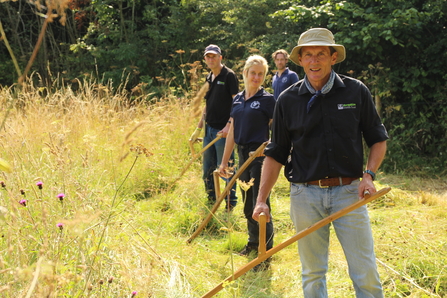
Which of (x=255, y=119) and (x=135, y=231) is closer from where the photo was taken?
(x=135, y=231)

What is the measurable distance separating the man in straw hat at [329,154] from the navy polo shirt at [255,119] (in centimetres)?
149

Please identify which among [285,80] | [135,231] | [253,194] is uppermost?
[285,80]

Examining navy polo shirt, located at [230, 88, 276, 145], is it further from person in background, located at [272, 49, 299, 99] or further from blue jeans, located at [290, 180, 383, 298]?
person in background, located at [272, 49, 299, 99]

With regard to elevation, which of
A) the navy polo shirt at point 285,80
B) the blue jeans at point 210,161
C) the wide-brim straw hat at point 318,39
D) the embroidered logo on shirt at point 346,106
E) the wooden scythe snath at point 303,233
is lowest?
the blue jeans at point 210,161

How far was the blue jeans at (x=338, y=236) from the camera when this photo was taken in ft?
8.80

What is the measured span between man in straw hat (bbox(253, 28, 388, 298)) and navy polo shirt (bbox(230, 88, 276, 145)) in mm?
1485

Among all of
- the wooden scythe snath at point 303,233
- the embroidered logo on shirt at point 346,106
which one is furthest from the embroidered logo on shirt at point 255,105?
the wooden scythe snath at point 303,233

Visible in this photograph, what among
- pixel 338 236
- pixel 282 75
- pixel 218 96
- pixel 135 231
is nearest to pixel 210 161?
pixel 218 96

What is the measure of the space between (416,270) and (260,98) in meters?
1.96

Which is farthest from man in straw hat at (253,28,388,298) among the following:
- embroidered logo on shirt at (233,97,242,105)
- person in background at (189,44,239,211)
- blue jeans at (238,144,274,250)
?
person in background at (189,44,239,211)

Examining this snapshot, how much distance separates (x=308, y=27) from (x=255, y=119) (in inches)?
268

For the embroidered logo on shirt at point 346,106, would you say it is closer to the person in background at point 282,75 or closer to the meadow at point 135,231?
the meadow at point 135,231

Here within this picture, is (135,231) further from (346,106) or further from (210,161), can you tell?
(210,161)

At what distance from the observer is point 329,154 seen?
271 cm
